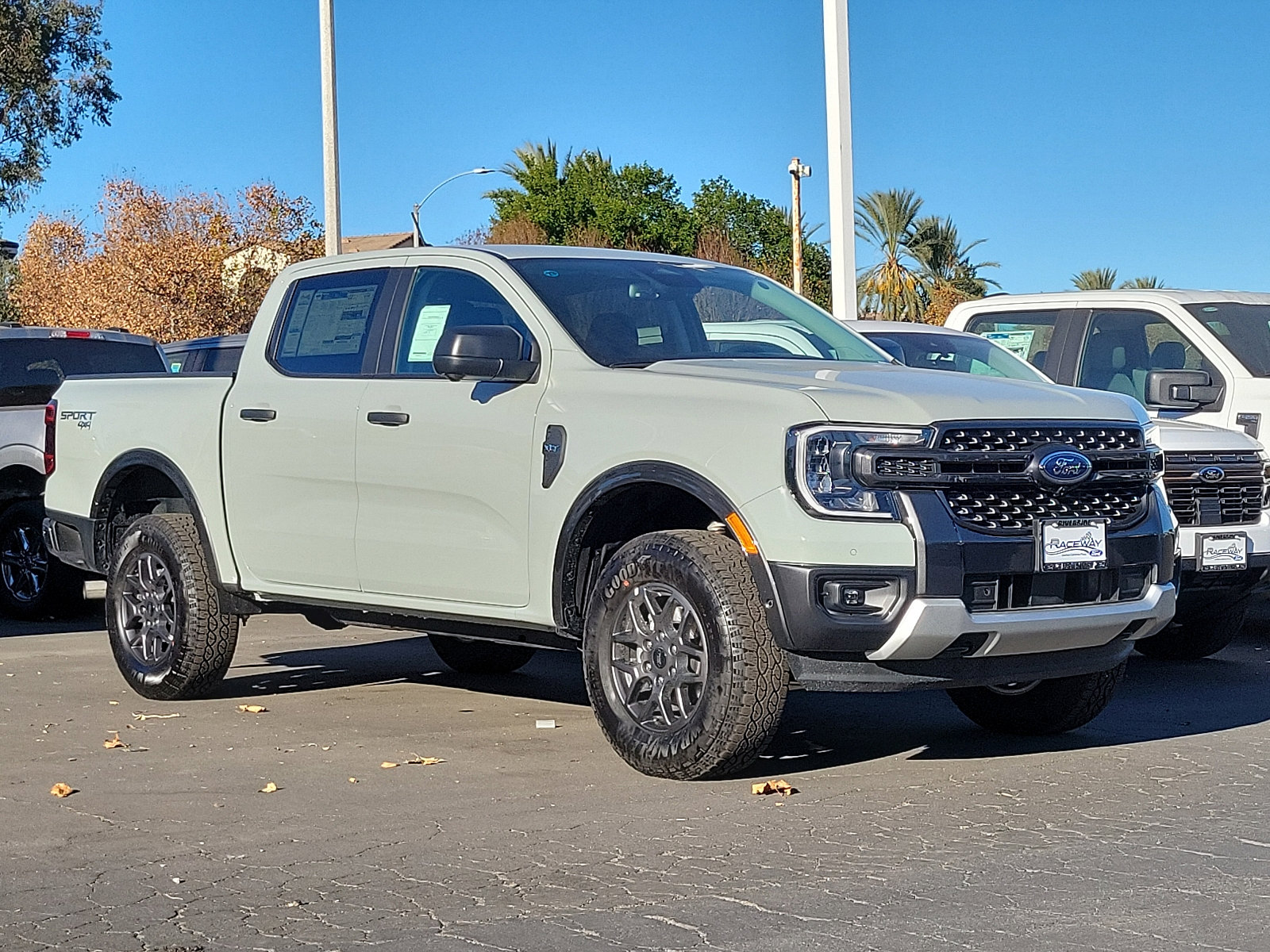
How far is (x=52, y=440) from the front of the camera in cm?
948

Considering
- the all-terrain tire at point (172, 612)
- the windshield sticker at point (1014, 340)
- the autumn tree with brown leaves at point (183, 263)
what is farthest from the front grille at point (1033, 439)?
the autumn tree with brown leaves at point (183, 263)

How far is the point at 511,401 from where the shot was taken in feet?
23.0

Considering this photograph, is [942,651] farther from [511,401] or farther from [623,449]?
[511,401]

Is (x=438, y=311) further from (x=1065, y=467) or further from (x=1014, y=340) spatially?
(x=1014, y=340)

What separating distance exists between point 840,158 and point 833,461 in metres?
10.5

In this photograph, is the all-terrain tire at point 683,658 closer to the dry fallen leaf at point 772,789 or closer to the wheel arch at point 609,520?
the dry fallen leaf at point 772,789

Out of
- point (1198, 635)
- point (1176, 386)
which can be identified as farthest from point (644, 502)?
point (1198, 635)

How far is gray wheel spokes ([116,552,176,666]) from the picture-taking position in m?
8.56

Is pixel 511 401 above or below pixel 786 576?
above

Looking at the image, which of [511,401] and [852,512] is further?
[511,401]

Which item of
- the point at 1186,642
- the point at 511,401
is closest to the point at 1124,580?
the point at 511,401

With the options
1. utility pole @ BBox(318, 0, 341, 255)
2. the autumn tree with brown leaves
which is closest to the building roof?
the autumn tree with brown leaves

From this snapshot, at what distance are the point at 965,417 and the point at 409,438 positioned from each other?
91.3 inches

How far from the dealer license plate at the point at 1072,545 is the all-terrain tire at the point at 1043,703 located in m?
0.86
